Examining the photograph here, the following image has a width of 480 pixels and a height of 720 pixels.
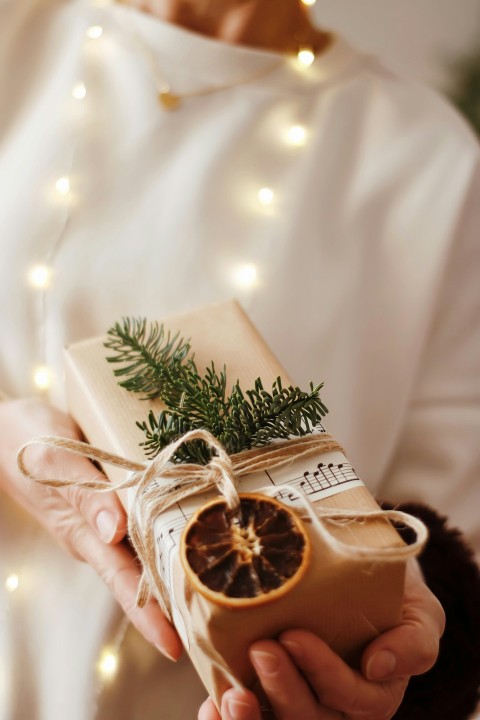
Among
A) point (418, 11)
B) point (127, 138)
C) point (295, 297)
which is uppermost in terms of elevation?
point (418, 11)

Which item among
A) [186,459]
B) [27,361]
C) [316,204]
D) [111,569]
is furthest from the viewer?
[316,204]

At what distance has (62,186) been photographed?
3.27 ft

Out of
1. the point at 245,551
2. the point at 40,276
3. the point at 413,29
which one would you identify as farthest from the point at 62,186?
the point at 413,29

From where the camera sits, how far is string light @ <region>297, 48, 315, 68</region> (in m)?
1.13

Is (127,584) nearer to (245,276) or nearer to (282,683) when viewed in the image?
(282,683)

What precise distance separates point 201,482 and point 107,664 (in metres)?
0.37

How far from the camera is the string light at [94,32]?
109cm

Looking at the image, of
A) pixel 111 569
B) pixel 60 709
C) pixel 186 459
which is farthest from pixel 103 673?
pixel 186 459

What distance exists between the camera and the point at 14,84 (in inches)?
42.5

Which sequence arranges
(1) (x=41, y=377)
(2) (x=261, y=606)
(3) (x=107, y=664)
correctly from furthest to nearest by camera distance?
(1) (x=41, y=377) → (3) (x=107, y=664) → (2) (x=261, y=606)

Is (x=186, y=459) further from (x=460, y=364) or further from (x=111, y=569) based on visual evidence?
(x=460, y=364)

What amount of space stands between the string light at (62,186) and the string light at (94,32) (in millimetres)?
264

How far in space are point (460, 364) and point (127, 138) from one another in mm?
615

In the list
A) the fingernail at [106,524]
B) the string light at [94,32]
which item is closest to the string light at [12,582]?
the fingernail at [106,524]
